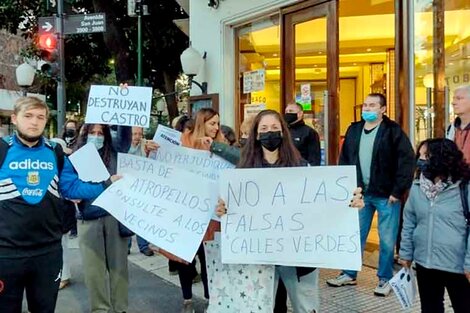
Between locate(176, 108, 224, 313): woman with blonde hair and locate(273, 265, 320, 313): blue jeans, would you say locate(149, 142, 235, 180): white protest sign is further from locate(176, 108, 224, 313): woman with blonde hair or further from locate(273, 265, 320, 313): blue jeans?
locate(273, 265, 320, 313): blue jeans

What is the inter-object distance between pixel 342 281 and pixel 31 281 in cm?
316

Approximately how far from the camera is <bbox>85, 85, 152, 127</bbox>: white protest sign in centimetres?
416

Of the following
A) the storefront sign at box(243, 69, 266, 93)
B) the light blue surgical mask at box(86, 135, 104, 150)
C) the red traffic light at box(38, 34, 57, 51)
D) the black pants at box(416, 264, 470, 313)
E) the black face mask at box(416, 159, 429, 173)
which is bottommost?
the black pants at box(416, 264, 470, 313)

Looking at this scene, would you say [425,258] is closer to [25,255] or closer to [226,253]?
[226,253]

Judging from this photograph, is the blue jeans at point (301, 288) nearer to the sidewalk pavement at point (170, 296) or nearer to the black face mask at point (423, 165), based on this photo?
the black face mask at point (423, 165)

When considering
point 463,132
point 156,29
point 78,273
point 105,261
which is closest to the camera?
point 105,261

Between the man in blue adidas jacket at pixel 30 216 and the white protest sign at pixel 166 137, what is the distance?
122cm

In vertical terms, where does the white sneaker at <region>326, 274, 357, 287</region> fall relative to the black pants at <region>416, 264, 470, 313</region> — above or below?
below

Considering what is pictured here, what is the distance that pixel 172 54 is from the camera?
15.7 m

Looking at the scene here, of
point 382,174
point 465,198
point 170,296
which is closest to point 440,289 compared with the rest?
point 465,198

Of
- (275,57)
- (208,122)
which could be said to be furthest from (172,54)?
(208,122)

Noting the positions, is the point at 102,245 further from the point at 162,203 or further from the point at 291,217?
the point at 291,217

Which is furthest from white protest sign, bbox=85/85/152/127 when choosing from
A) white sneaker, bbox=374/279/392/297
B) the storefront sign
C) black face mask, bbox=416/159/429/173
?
the storefront sign

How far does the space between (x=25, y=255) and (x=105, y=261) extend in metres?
1.16
